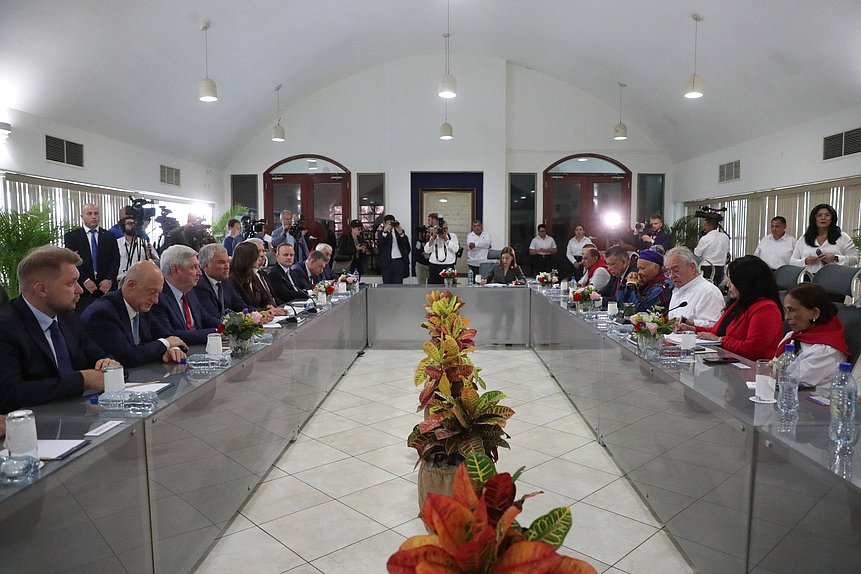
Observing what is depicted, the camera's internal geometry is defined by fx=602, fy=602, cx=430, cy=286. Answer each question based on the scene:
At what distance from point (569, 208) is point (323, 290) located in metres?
7.73

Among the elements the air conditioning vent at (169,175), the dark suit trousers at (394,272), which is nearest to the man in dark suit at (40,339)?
the dark suit trousers at (394,272)

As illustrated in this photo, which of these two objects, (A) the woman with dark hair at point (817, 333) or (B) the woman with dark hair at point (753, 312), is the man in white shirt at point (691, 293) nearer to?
(B) the woman with dark hair at point (753, 312)

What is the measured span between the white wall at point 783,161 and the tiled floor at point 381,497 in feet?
16.3

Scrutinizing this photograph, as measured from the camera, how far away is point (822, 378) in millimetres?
2557

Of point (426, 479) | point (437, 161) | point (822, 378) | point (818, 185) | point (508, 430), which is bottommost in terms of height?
point (508, 430)

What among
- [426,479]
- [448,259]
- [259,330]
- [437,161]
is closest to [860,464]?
[426,479]

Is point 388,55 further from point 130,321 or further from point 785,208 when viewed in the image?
point 130,321

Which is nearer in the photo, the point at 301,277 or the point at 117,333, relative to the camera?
the point at 117,333

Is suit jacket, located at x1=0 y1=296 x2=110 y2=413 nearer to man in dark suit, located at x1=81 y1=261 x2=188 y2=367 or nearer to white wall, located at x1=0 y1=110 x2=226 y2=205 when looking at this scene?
man in dark suit, located at x1=81 y1=261 x2=188 y2=367

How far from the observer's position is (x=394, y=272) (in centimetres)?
946

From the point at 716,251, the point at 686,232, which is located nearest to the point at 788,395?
the point at 716,251

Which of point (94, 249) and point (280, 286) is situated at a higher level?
point (94, 249)

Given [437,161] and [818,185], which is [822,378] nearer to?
[818,185]

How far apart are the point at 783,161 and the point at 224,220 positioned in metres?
8.87
